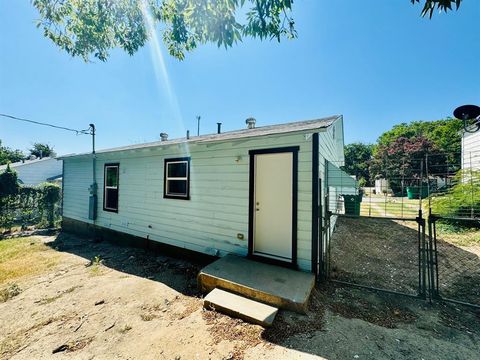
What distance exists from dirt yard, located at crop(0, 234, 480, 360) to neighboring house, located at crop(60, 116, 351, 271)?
1067mm

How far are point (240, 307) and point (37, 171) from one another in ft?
84.1

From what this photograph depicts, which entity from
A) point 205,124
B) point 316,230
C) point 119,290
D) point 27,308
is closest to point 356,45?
point 316,230

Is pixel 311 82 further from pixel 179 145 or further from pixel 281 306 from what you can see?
pixel 281 306

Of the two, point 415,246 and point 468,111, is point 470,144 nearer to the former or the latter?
point 415,246

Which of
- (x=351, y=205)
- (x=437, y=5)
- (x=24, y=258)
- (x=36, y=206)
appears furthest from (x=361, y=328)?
(x=36, y=206)

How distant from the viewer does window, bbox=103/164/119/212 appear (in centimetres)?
717

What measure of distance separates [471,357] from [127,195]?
7805 mm

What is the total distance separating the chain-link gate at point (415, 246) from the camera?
11.1ft

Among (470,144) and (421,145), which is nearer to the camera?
(470,144)

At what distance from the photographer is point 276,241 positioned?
4.26 m

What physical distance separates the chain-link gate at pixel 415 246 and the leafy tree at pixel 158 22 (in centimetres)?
298

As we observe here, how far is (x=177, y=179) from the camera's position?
5641 millimetres

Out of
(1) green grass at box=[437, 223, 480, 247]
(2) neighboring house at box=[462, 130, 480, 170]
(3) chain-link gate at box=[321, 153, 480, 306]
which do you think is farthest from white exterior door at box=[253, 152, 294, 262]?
(2) neighboring house at box=[462, 130, 480, 170]

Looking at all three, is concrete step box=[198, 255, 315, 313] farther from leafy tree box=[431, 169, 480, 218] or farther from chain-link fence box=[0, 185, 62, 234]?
chain-link fence box=[0, 185, 62, 234]
